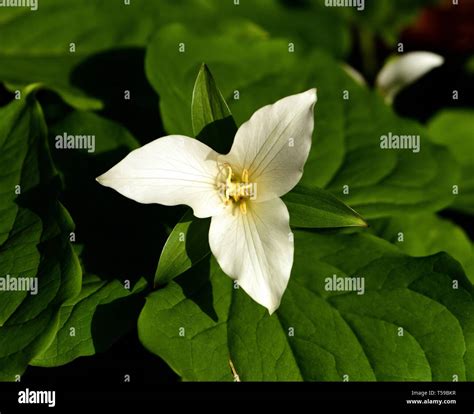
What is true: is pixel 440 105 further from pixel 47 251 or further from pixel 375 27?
pixel 47 251

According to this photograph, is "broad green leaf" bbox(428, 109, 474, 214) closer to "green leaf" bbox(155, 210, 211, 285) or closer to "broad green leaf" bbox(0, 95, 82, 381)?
"green leaf" bbox(155, 210, 211, 285)

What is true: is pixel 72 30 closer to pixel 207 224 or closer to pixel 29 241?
pixel 29 241

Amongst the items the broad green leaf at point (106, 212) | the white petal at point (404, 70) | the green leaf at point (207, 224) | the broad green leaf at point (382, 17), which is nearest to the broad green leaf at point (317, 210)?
the green leaf at point (207, 224)

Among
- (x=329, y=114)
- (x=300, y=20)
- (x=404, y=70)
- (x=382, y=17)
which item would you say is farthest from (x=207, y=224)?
(x=382, y=17)

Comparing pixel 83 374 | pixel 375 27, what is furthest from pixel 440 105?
pixel 83 374

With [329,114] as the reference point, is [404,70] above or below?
above

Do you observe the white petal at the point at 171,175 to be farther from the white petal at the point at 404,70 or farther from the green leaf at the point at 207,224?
the white petal at the point at 404,70
